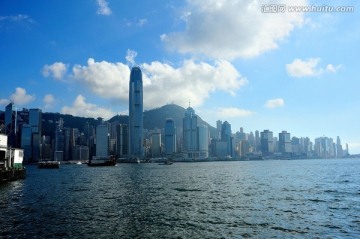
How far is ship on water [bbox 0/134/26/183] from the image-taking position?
97.8 metres

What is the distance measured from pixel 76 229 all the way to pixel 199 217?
16.2 meters

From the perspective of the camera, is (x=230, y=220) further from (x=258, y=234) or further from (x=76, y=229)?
(x=76, y=229)

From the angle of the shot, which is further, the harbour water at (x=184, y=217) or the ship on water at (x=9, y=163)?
the ship on water at (x=9, y=163)

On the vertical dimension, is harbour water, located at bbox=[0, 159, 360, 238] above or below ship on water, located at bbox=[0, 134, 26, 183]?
below

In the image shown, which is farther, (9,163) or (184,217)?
(9,163)

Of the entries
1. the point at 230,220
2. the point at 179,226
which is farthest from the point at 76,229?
the point at 230,220

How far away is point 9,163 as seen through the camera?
356 feet

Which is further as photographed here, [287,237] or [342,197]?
[342,197]

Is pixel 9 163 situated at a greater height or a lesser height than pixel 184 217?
greater

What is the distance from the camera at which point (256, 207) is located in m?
49.7

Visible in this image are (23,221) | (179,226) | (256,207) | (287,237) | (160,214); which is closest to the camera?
(287,237)

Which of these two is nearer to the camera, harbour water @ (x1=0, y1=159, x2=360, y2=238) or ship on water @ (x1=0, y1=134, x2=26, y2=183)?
harbour water @ (x1=0, y1=159, x2=360, y2=238)

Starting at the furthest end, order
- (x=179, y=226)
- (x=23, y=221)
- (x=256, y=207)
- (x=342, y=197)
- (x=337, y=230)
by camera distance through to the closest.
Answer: (x=342, y=197), (x=256, y=207), (x=23, y=221), (x=179, y=226), (x=337, y=230)

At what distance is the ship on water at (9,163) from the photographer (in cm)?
9781
